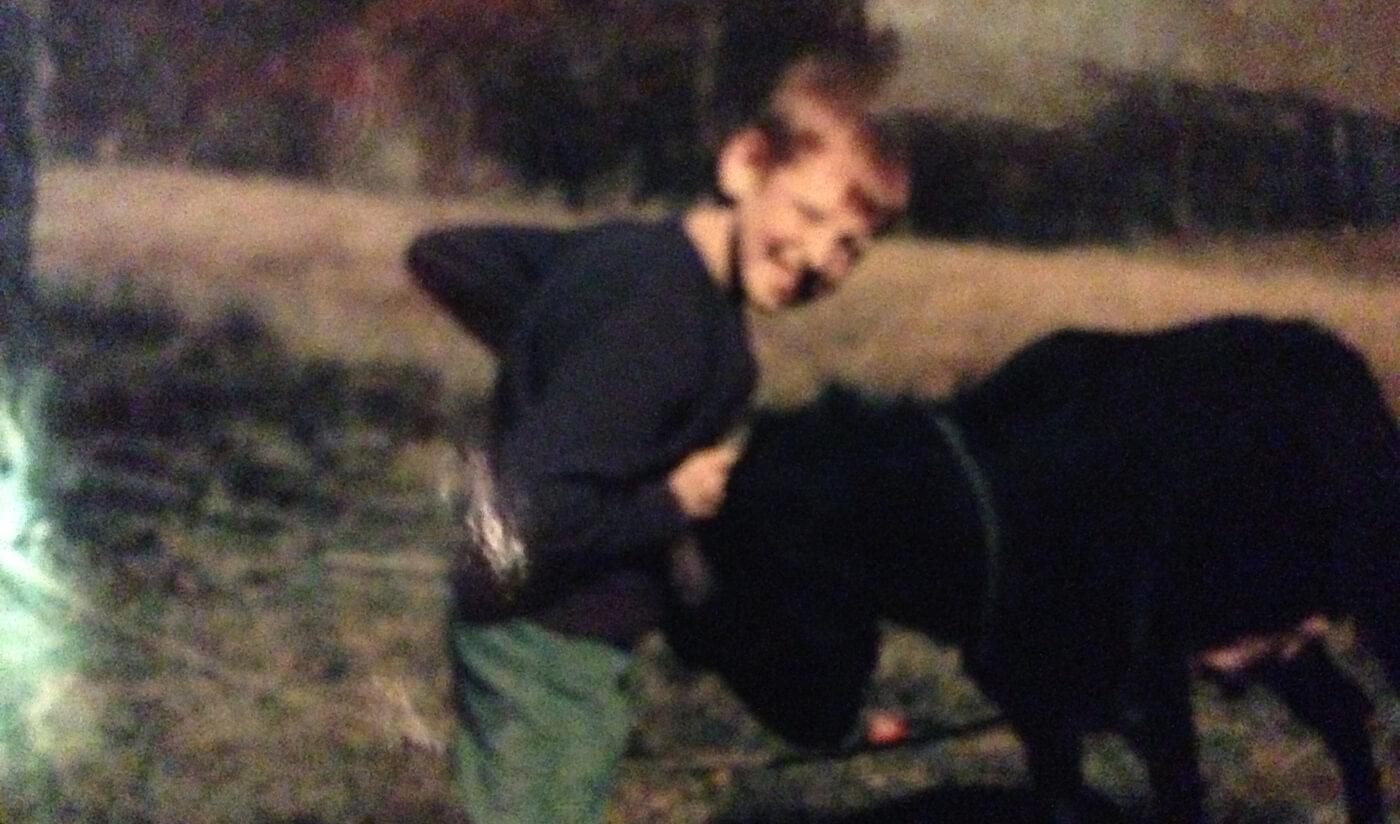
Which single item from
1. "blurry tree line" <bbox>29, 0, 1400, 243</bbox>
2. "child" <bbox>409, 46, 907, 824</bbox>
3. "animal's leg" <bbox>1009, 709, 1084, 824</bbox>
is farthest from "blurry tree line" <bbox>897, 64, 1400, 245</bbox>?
"animal's leg" <bbox>1009, 709, 1084, 824</bbox>

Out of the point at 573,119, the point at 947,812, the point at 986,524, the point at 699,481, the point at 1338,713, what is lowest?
the point at 947,812

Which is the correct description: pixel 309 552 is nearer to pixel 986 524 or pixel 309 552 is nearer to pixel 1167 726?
pixel 986 524

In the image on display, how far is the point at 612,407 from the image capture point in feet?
2.41

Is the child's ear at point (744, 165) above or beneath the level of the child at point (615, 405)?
above

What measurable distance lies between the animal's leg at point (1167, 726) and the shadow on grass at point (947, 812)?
0.05 metres

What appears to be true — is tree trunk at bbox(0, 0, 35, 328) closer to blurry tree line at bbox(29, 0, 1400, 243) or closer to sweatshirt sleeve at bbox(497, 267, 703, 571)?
blurry tree line at bbox(29, 0, 1400, 243)

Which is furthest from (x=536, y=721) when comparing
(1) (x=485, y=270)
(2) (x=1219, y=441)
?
(2) (x=1219, y=441)

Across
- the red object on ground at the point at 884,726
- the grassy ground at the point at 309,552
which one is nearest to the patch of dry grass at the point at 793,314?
the grassy ground at the point at 309,552

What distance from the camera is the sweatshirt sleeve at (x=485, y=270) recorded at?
0.89 m

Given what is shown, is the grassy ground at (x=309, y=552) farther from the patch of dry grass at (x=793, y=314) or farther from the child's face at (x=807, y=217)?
the child's face at (x=807, y=217)

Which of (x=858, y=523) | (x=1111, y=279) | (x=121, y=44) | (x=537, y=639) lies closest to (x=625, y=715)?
(x=537, y=639)

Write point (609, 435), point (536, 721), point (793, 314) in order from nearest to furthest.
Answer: point (609, 435) → point (536, 721) → point (793, 314)

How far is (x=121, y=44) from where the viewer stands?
1.01 m

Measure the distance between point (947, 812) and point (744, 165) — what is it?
58 centimetres
